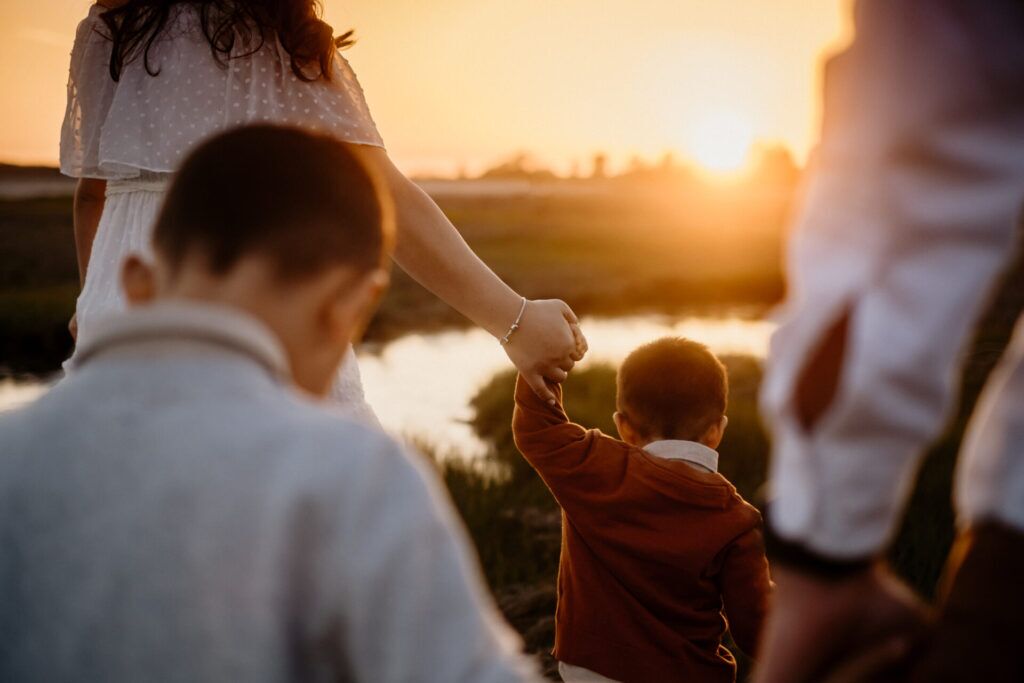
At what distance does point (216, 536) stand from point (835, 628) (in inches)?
27.9

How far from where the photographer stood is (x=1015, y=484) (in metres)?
0.89

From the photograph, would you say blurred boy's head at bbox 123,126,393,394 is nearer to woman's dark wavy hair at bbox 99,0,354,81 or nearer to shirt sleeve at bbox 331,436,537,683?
shirt sleeve at bbox 331,436,537,683

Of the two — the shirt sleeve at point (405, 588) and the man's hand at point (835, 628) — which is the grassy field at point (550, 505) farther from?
the shirt sleeve at point (405, 588)

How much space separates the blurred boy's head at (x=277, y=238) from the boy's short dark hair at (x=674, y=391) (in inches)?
53.6

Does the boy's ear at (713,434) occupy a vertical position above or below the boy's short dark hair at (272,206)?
below

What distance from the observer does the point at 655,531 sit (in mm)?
2088

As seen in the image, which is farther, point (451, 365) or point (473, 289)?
point (451, 365)

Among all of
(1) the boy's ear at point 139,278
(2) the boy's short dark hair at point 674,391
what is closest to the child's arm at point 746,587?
(2) the boy's short dark hair at point 674,391

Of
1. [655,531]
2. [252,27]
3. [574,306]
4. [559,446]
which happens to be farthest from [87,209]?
[574,306]

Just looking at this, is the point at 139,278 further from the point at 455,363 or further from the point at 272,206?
the point at 455,363

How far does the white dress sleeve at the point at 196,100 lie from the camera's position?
5.89ft

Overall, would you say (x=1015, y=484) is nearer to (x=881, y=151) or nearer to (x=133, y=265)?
(x=881, y=151)

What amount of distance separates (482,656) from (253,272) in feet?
1.78

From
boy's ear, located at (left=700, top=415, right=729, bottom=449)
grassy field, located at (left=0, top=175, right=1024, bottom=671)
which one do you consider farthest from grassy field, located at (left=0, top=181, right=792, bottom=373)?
boy's ear, located at (left=700, top=415, right=729, bottom=449)
